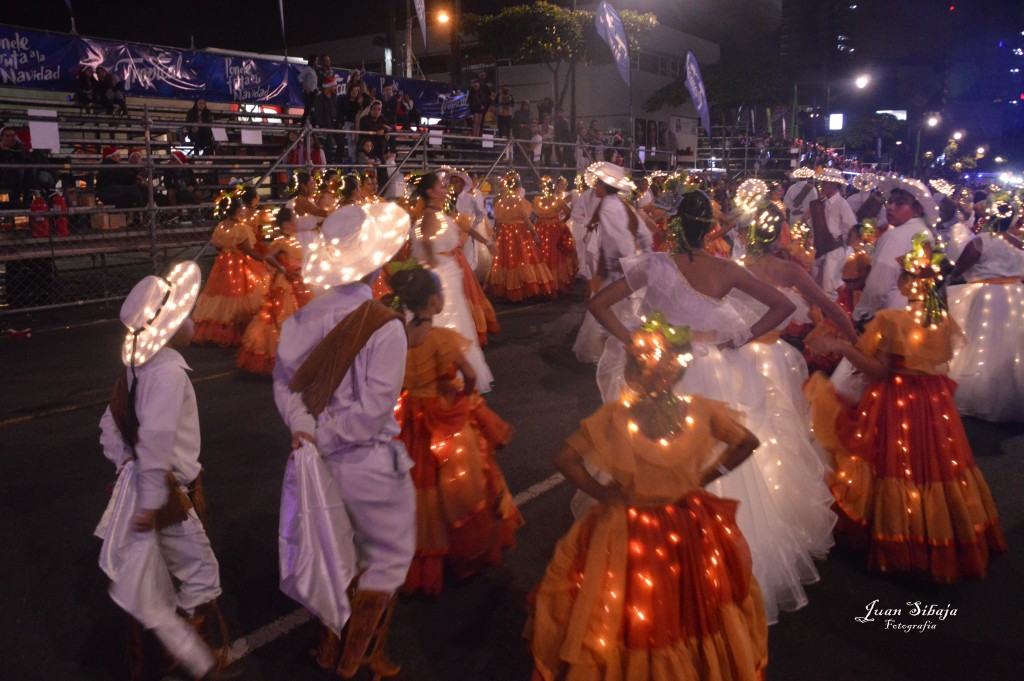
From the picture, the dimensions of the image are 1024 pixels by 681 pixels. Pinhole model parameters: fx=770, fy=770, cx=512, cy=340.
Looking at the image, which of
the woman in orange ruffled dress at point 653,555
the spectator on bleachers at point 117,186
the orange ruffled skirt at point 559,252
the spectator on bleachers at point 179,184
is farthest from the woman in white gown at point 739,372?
the spectator on bleachers at point 179,184

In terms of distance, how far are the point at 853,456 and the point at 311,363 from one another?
309cm

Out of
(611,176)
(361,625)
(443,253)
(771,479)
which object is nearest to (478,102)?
(611,176)

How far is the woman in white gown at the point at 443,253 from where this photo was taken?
7.25 meters

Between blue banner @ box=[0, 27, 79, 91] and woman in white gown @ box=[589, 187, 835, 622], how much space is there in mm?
14870

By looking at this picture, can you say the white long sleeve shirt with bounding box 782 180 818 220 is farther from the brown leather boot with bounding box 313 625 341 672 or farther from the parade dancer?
the parade dancer

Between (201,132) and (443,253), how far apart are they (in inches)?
426

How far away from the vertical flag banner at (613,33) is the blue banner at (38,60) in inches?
444

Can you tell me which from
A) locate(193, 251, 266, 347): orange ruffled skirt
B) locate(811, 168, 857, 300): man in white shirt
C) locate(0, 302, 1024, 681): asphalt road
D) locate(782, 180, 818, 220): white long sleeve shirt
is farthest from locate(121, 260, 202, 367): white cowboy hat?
locate(782, 180, 818, 220): white long sleeve shirt

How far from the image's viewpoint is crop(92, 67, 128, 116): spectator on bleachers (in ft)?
48.3

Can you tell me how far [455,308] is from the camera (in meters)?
7.58

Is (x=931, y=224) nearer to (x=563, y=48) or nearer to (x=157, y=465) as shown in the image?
(x=157, y=465)

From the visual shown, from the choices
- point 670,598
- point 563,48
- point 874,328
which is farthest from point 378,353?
point 563,48

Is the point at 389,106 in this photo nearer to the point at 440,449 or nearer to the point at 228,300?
the point at 228,300

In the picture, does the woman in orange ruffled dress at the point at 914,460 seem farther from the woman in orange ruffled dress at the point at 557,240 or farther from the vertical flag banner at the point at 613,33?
the vertical flag banner at the point at 613,33
